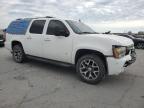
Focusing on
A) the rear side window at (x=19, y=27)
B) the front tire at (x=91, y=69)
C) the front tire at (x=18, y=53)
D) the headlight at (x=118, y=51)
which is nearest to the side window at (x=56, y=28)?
the front tire at (x=91, y=69)

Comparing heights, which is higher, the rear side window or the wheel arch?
the rear side window

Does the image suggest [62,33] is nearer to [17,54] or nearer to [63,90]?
[63,90]

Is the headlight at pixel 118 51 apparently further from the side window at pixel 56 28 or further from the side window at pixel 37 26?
the side window at pixel 37 26

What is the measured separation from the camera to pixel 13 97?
4605 millimetres

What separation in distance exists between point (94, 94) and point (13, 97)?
1.93m

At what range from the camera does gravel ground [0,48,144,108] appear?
4359 millimetres

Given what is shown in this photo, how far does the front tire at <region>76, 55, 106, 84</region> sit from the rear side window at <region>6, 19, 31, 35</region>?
3.09 metres

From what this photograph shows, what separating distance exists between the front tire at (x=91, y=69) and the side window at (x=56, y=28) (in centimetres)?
109

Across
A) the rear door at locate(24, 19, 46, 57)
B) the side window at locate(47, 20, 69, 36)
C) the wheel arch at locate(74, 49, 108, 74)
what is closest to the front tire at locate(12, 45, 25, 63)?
the rear door at locate(24, 19, 46, 57)

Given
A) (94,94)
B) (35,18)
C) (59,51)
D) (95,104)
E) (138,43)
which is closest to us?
(95,104)

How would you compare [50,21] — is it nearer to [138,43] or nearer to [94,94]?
[94,94]

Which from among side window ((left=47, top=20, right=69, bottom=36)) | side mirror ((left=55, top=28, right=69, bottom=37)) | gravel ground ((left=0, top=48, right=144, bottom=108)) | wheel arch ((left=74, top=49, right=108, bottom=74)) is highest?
side window ((left=47, top=20, right=69, bottom=36))

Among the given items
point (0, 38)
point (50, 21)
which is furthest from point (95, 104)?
point (0, 38)

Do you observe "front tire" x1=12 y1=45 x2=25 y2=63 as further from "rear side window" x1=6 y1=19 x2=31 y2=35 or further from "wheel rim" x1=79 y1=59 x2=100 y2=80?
"wheel rim" x1=79 y1=59 x2=100 y2=80
